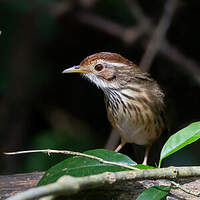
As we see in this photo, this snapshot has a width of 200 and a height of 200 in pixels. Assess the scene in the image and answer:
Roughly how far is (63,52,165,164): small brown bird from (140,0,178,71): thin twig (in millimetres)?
922

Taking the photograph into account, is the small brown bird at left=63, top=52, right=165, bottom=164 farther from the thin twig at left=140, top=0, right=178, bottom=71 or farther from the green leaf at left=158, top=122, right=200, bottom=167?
the green leaf at left=158, top=122, right=200, bottom=167

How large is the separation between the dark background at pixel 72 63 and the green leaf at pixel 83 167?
2.85m

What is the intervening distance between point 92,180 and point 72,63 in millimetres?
4632

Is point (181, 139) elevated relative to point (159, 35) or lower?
lower

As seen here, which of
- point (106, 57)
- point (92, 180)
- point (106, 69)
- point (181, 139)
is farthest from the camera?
point (106, 69)

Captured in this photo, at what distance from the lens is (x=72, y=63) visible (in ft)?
21.6

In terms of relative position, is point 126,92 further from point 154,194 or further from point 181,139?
→ point 154,194

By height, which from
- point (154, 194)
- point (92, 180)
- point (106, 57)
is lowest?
point (154, 194)

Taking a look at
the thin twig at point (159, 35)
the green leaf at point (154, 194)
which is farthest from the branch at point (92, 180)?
the thin twig at point (159, 35)

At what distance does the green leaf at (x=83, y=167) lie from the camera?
2.56 m

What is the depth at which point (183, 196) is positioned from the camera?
296 centimetres

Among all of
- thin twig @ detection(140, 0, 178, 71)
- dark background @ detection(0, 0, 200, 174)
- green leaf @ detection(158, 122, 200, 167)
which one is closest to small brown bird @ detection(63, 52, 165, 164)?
thin twig @ detection(140, 0, 178, 71)

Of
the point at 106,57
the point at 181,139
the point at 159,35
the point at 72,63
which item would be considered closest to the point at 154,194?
the point at 181,139

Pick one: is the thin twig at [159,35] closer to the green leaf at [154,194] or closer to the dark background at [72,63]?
the dark background at [72,63]
